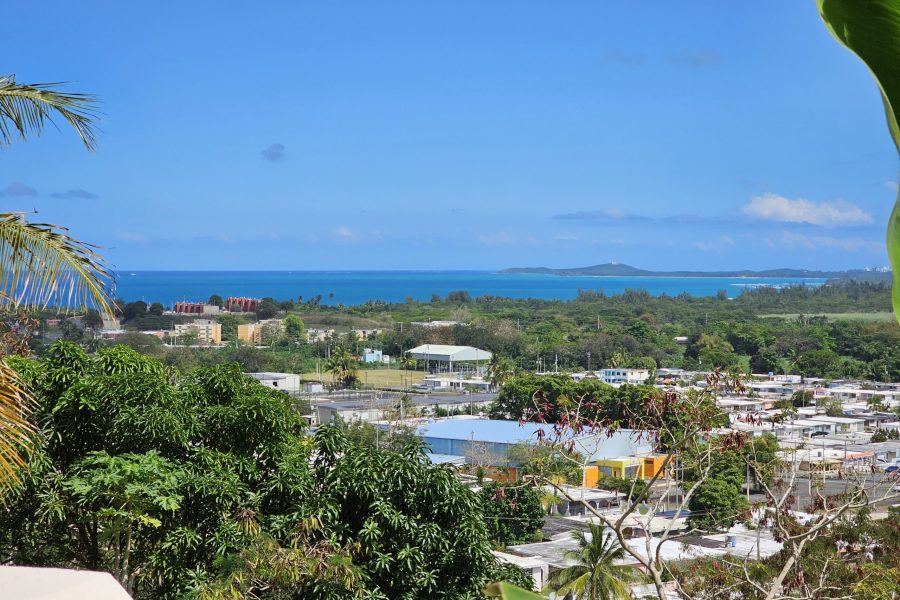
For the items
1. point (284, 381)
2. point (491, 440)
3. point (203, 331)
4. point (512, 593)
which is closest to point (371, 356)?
point (203, 331)

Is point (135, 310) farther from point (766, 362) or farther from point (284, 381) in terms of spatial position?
point (766, 362)

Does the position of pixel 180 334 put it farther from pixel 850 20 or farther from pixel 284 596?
pixel 850 20

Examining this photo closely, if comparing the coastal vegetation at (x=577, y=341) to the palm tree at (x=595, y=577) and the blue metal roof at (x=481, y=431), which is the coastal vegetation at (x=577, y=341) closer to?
the blue metal roof at (x=481, y=431)

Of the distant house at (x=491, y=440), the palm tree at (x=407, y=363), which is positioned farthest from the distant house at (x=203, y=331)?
the distant house at (x=491, y=440)

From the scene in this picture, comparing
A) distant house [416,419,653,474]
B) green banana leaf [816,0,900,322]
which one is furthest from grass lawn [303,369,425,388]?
green banana leaf [816,0,900,322]

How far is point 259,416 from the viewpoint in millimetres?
5953

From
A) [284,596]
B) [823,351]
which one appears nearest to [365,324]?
[823,351]

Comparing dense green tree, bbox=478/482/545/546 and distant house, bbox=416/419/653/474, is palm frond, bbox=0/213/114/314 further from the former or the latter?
distant house, bbox=416/419/653/474

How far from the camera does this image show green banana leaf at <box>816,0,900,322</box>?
19.9 inches

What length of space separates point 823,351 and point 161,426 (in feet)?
147

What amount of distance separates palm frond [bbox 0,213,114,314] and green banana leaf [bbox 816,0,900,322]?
9.06ft

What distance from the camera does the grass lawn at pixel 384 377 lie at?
140 feet

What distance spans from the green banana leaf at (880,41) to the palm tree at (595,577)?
24.4 ft

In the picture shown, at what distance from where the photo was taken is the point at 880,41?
52 centimetres
